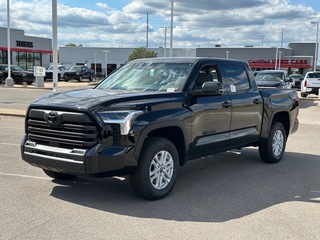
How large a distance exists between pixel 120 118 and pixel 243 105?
278cm

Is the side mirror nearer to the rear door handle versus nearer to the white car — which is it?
the rear door handle

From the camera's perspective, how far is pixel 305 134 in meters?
12.2

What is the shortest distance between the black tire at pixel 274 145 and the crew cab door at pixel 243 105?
0.40 metres

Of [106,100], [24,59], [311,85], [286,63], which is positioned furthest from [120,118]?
[286,63]

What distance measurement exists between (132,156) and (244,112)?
275cm

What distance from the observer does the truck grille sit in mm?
4953

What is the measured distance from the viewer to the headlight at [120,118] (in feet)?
16.3

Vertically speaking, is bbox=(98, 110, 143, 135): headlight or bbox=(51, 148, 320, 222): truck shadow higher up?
bbox=(98, 110, 143, 135): headlight

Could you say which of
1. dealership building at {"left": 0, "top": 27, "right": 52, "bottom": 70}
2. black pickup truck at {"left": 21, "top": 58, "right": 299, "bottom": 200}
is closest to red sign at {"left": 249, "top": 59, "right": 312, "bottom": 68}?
dealership building at {"left": 0, "top": 27, "right": 52, "bottom": 70}

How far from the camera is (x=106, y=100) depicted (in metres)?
5.09

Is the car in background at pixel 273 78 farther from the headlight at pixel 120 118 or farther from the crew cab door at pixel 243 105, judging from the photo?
the headlight at pixel 120 118

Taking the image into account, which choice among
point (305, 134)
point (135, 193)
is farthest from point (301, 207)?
point (305, 134)

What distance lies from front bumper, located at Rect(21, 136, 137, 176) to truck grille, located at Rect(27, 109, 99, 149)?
0.09 m

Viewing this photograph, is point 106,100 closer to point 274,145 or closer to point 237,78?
point 237,78
